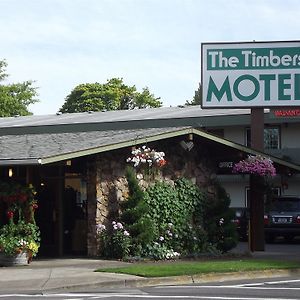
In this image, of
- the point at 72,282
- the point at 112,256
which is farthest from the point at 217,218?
the point at 72,282

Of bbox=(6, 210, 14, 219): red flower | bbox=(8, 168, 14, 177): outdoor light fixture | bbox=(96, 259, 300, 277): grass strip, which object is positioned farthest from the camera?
bbox=(8, 168, 14, 177): outdoor light fixture

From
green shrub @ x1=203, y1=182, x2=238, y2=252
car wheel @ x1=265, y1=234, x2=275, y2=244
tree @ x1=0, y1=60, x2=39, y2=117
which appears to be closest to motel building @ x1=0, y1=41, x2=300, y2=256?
green shrub @ x1=203, y1=182, x2=238, y2=252

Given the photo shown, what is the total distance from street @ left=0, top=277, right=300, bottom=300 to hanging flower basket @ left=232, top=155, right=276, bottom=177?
22.3 feet

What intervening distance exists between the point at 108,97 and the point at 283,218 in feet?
184

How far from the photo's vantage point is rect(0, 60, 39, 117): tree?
6438cm

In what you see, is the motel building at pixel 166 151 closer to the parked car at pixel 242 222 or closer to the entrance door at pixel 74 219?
the entrance door at pixel 74 219

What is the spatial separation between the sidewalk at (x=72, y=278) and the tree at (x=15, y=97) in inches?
1789

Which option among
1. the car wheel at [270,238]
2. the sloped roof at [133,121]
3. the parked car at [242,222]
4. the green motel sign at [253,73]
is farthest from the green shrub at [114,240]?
the sloped roof at [133,121]

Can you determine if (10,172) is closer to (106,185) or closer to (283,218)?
(106,185)

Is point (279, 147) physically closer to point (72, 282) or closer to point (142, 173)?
point (142, 173)

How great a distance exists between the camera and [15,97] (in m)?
65.8

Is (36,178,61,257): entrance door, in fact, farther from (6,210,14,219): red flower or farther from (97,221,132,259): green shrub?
(6,210,14,219): red flower

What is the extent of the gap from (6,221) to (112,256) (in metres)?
3.31

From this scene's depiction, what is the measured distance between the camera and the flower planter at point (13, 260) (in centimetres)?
2005
